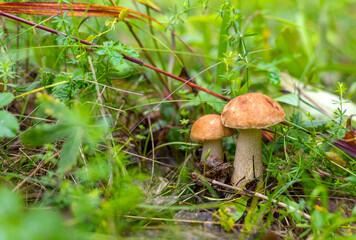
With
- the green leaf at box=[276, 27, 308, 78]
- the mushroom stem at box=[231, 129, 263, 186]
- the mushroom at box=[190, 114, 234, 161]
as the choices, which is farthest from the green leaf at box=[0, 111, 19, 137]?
the green leaf at box=[276, 27, 308, 78]

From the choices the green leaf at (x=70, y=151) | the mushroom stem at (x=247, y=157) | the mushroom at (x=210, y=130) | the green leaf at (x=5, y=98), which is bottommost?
the mushroom stem at (x=247, y=157)

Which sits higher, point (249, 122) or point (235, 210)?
point (249, 122)

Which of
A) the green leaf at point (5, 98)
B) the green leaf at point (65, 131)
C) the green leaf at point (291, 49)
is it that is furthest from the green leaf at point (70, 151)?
the green leaf at point (291, 49)

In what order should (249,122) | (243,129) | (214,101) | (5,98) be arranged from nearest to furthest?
A: (5,98) < (249,122) < (243,129) < (214,101)

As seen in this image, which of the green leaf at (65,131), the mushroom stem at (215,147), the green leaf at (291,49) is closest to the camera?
the green leaf at (65,131)

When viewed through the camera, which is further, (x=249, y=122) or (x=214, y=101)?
(x=214, y=101)

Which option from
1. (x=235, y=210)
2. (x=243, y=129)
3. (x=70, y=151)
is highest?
(x=70, y=151)

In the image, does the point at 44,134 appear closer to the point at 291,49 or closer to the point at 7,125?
the point at 7,125

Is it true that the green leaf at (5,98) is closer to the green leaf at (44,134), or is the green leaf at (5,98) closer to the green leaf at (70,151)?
the green leaf at (44,134)

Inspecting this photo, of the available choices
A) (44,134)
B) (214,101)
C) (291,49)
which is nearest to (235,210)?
(214,101)
